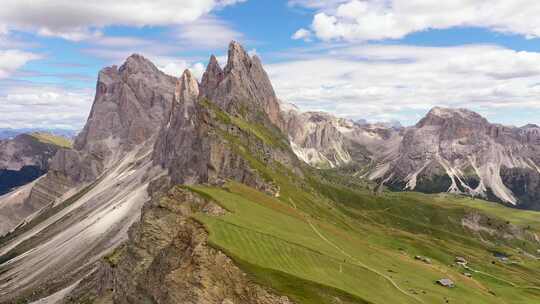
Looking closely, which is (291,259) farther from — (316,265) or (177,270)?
(177,270)

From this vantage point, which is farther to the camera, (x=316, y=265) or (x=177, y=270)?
(x=316, y=265)

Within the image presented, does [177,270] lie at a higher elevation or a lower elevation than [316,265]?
higher

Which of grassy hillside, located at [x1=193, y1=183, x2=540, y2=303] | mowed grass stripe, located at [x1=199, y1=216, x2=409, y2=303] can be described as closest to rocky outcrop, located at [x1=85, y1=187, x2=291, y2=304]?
grassy hillside, located at [x1=193, y1=183, x2=540, y2=303]

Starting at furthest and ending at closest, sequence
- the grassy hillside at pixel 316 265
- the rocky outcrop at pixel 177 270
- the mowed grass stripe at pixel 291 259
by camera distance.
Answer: the mowed grass stripe at pixel 291 259, the grassy hillside at pixel 316 265, the rocky outcrop at pixel 177 270

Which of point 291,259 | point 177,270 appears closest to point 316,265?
point 291,259

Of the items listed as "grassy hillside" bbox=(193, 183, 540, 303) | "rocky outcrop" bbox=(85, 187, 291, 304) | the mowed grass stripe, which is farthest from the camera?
the mowed grass stripe

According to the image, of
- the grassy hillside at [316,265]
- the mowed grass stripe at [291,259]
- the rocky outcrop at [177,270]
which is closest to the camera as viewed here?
the rocky outcrop at [177,270]

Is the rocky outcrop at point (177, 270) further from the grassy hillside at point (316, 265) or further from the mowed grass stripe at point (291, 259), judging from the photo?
the mowed grass stripe at point (291, 259)

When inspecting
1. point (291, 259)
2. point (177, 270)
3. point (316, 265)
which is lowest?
point (316, 265)

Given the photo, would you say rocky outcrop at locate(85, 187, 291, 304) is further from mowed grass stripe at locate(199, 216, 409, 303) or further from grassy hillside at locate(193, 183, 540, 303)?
mowed grass stripe at locate(199, 216, 409, 303)

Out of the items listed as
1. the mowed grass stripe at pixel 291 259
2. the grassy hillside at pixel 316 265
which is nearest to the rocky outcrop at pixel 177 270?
the grassy hillside at pixel 316 265

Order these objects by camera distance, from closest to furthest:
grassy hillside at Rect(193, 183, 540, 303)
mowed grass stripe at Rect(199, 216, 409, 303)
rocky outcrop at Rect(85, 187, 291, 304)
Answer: rocky outcrop at Rect(85, 187, 291, 304) → grassy hillside at Rect(193, 183, 540, 303) → mowed grass stripe at Rect(199, 216, 409, 303)

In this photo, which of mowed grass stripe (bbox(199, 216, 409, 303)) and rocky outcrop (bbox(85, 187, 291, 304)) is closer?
rocky outcrop (bbox(85, 187, 291, 304))
